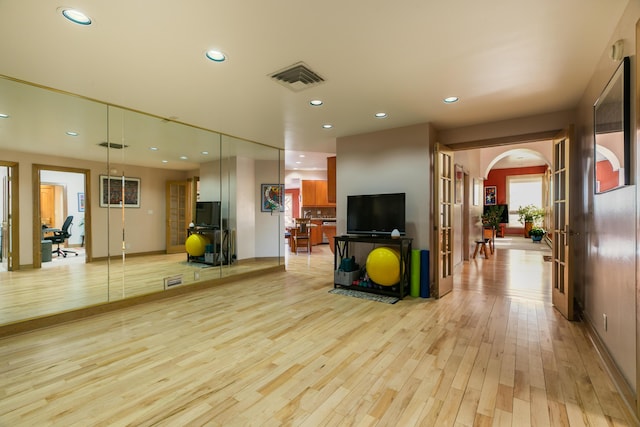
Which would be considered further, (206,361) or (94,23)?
(206,361)

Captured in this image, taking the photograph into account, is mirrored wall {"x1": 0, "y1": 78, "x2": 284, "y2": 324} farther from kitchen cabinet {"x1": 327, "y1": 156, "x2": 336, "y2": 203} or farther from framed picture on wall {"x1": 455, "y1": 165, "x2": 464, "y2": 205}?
framed picture on wall {"x1": 455, "y1": 165, "x2": 464, "y2": 205}

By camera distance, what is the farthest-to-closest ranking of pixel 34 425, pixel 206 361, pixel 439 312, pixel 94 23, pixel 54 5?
1. pixel 439 312
2. pixel 206 361
3. pixel 94 23
4. pixel 54 5
5. pixel 34 425

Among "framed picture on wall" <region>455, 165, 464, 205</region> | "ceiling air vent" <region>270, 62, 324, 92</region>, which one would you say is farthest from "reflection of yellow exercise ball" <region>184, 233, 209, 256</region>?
"framed picture on wall" <region>455, 165, 464, 205</region>

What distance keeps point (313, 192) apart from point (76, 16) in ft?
32.7

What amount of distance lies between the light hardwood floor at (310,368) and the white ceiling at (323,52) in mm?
2622

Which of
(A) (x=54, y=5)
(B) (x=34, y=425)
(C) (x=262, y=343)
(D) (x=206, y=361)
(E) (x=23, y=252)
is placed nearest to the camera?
(B) (x=34, y=425)

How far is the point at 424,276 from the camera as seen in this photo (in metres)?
4.39

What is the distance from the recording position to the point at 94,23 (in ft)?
7.02

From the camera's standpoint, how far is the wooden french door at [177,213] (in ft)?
17.0

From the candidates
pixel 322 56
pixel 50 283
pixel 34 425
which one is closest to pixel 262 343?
pixel 34 425

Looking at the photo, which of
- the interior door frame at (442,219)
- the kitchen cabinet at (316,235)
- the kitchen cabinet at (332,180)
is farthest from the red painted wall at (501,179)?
the interior door frame at (442,219)

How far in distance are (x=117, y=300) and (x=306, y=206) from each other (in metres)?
8.68

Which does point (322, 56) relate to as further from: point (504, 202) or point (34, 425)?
point (504, 202)

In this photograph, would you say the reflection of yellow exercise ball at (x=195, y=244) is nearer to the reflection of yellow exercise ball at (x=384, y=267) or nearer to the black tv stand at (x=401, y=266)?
the black tv stand at (x=401, y=266)
